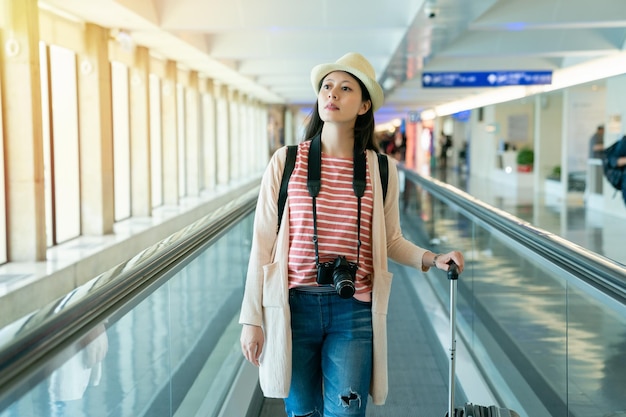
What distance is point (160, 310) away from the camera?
127 inches

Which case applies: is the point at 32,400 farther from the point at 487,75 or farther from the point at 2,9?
the point at 487,75

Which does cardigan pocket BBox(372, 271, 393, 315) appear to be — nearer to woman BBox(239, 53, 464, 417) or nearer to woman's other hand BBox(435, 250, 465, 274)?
woman BBox(239, 53, 464, 417)

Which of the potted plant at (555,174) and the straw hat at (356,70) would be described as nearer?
the straw hat at (356,70)

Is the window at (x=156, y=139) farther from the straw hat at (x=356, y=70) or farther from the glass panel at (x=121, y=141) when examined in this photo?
the straw hat at (x=356, y=70)

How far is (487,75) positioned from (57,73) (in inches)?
432

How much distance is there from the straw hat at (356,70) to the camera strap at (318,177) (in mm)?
228

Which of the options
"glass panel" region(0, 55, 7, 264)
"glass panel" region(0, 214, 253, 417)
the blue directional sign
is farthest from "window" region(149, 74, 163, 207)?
"glass panel" region(0, 214, 253, 417)

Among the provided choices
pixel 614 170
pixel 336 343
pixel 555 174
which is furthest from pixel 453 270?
pixel 555 174

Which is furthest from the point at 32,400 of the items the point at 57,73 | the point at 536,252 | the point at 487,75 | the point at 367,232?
the point at 487,75

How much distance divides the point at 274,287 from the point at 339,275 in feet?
0.81

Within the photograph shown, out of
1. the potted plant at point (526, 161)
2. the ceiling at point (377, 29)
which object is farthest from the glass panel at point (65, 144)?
the potted plant at point (526, 161)

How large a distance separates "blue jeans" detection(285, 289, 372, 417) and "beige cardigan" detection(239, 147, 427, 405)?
49 mm

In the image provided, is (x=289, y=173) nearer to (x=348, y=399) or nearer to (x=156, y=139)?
(x=348, y=399)

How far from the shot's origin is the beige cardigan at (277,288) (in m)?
2.62
